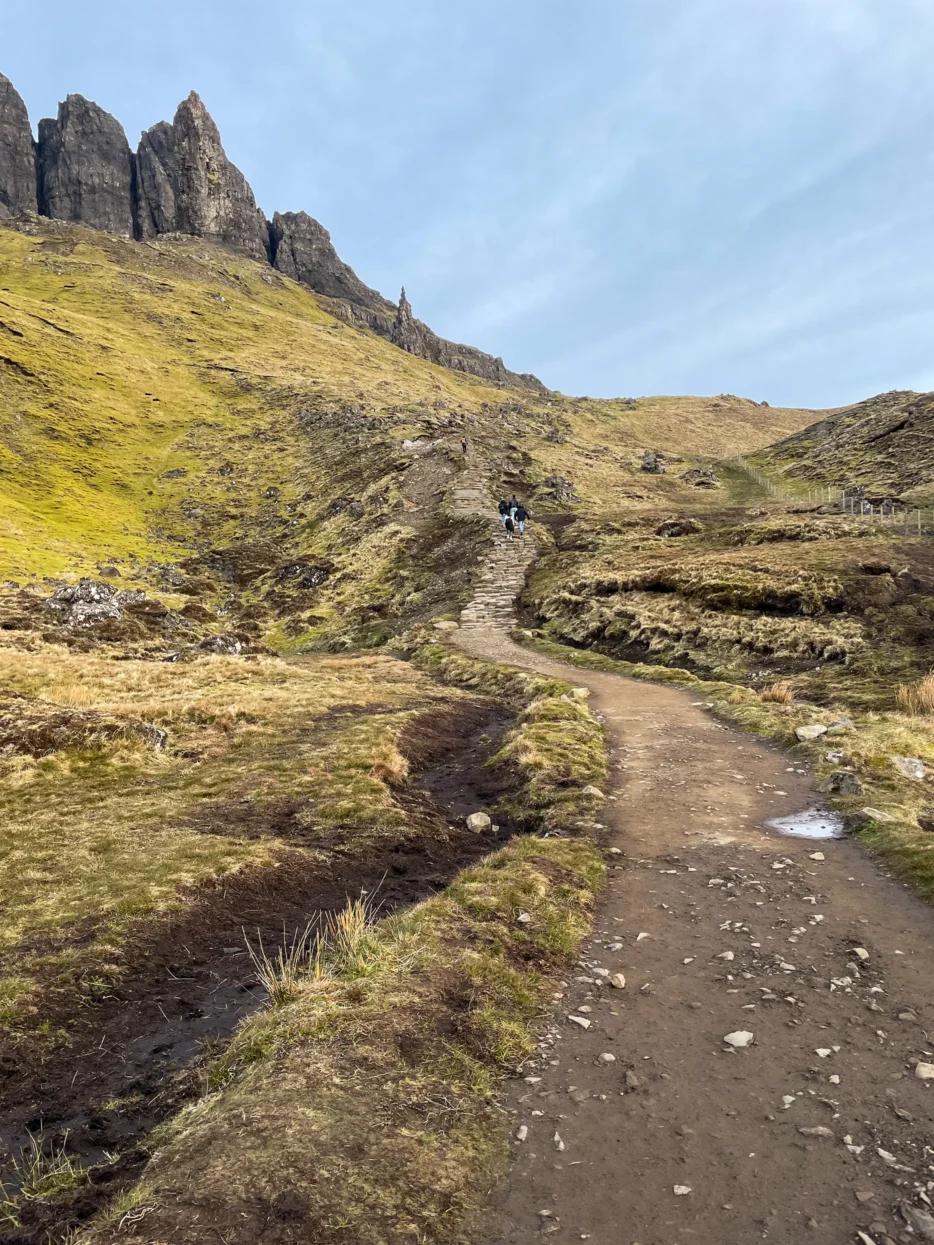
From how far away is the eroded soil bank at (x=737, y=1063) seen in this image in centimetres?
523

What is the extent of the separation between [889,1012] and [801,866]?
12.9ft

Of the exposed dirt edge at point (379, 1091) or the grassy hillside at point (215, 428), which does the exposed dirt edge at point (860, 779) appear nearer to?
the exposed dirt edge at point (379, 1091)

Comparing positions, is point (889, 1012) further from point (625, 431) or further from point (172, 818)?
point (625, 431)

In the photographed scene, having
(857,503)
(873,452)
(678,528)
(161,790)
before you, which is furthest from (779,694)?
(873,452)

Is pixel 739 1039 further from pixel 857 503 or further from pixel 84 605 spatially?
pixel 857 503

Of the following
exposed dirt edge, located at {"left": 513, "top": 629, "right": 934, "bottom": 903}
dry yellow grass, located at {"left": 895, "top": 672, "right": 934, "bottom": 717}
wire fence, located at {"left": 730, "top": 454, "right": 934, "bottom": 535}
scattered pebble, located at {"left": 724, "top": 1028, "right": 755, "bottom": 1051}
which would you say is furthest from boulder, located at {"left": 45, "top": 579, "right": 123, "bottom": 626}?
wire fence, located at {"left": 730, "top": 454, "right": 934, "bottom": 535}

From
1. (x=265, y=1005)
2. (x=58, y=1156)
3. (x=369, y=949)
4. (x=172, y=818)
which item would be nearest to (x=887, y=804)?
(x=369, y=949)

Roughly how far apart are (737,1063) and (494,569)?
44.0 metres

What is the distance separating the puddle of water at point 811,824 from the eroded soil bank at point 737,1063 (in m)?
0.44

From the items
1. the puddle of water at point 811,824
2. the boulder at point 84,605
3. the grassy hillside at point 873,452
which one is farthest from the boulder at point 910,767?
the grassy hillside at point 873,452

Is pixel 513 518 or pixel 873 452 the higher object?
pixel 873 452

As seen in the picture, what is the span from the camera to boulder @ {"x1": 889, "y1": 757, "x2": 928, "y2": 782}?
48.1ft

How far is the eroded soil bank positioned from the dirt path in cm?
2

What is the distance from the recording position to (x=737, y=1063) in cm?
692
